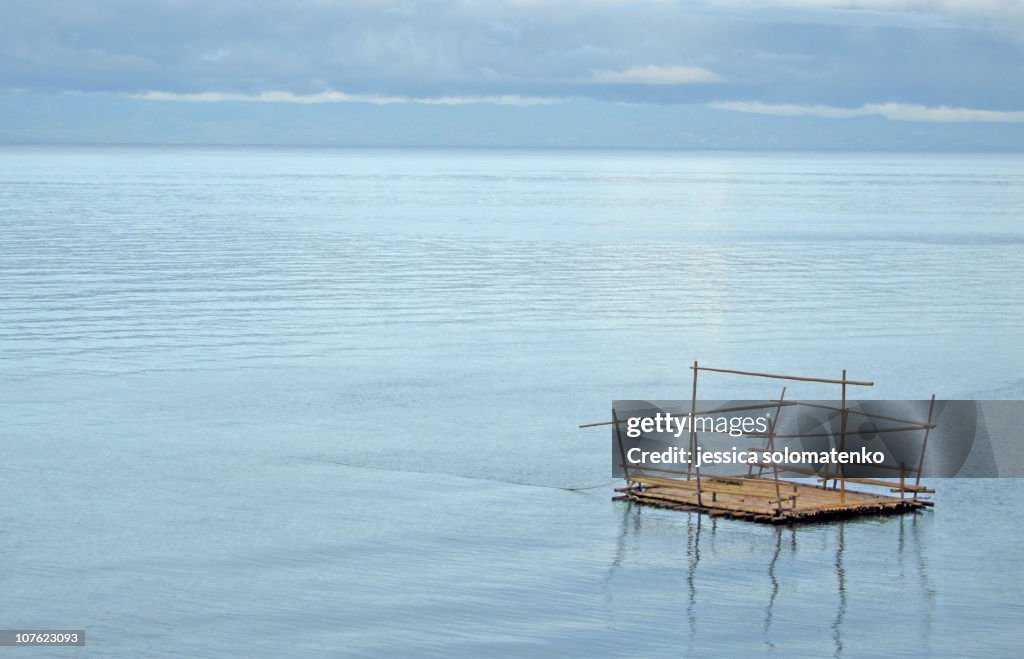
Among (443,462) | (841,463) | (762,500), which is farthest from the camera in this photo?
(443,462)

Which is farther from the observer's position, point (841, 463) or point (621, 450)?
point (621, 450)

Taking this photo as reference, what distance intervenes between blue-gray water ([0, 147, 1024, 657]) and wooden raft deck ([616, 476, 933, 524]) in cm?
34

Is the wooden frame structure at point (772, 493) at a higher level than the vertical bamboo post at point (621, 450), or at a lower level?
lower

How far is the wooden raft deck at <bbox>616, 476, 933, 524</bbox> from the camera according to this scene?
1014 inches

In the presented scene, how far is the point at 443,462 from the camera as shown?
29.9 metres

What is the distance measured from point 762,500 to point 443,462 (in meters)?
6.84

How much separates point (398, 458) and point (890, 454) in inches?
382

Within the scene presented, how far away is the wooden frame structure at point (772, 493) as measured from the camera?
1017 inches

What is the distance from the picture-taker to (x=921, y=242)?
306ft

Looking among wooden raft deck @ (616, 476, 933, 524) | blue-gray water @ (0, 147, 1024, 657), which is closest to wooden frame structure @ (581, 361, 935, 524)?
wooden raft deck @ (616, 476, 933, 524)

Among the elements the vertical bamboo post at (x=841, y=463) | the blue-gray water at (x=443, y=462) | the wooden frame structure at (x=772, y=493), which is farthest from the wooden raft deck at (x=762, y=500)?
the blue-gray water at (x=443, y=462)

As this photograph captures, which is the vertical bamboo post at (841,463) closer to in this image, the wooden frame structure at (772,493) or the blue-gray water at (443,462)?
the wooden frame structure at (772,493)

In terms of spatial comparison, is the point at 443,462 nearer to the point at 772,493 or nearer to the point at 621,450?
the point at 621,450

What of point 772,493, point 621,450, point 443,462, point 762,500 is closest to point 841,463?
point 772,493
